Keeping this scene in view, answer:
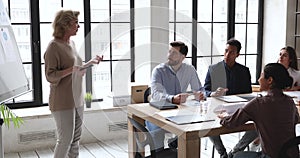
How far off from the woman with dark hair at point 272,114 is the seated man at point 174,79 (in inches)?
31.0

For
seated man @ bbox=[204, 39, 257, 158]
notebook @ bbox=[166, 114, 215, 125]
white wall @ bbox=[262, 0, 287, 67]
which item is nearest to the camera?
notebook @ bbox=[166, 114, 215, 125]

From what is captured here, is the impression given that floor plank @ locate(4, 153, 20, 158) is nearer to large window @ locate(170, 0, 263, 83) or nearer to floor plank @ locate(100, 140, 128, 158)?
floor plank @ locate(100, 140, 128, 158)

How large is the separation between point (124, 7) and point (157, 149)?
2426 mm

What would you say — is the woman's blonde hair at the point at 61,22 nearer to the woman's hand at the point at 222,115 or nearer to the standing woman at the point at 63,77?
the standing woman at the point at 63,77

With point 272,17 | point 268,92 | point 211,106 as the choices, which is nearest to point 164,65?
point 211,106

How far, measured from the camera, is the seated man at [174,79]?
10.1 ft

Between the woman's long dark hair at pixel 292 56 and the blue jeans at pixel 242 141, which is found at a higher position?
the woman's long dark hair at pixel 292 56

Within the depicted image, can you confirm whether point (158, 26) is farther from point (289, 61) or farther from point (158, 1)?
point (289, 61)

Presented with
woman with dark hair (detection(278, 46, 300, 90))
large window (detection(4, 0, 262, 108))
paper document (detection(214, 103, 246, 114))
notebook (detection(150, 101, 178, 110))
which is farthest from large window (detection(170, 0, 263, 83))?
paper document (detection(214, 103, 246, 114))

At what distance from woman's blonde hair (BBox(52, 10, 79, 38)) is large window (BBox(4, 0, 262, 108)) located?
1.11 meters

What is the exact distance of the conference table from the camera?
7.59 ft

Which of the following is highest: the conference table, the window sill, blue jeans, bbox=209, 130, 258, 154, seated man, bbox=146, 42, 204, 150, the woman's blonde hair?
the woman's blonde hair

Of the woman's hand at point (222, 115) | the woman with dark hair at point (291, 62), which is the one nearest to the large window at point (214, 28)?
the woman with dark hair at point (291, 62)

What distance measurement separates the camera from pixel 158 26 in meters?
4.54
